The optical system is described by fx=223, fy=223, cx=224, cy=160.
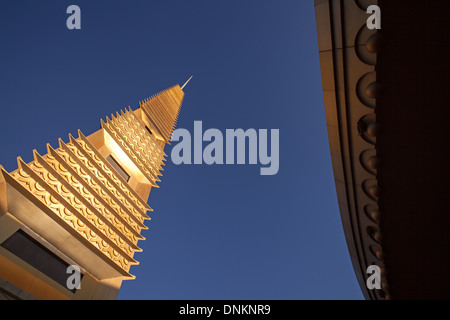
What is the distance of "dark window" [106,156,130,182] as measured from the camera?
12044 mm

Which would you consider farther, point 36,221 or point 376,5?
point 36,221

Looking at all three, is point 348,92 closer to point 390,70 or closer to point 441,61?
point 390,70

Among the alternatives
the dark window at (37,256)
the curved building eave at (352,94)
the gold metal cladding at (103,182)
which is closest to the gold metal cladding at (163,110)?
the gold metal cladding at (103,182)

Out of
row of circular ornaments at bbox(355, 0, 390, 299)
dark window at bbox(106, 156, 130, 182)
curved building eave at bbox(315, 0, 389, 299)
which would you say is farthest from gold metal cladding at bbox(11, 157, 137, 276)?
row of circular ornaments at bbox(355, 0, 390, 299)

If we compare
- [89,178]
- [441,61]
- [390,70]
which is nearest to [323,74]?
[390,70]

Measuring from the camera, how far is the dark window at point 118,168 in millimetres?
12044

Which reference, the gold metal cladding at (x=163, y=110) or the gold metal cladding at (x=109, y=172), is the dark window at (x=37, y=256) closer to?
the gold metal cladding at (x=109, y=172)

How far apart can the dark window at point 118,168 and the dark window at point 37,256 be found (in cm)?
532

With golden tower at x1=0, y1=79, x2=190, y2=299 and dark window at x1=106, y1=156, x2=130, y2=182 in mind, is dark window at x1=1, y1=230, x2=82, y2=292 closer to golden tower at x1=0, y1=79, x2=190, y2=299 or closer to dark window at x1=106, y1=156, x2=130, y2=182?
golden tower at x1=0, y1=79, x2=190, y2=299

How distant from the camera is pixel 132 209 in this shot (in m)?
10.9

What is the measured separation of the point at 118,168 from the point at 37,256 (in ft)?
19.7
